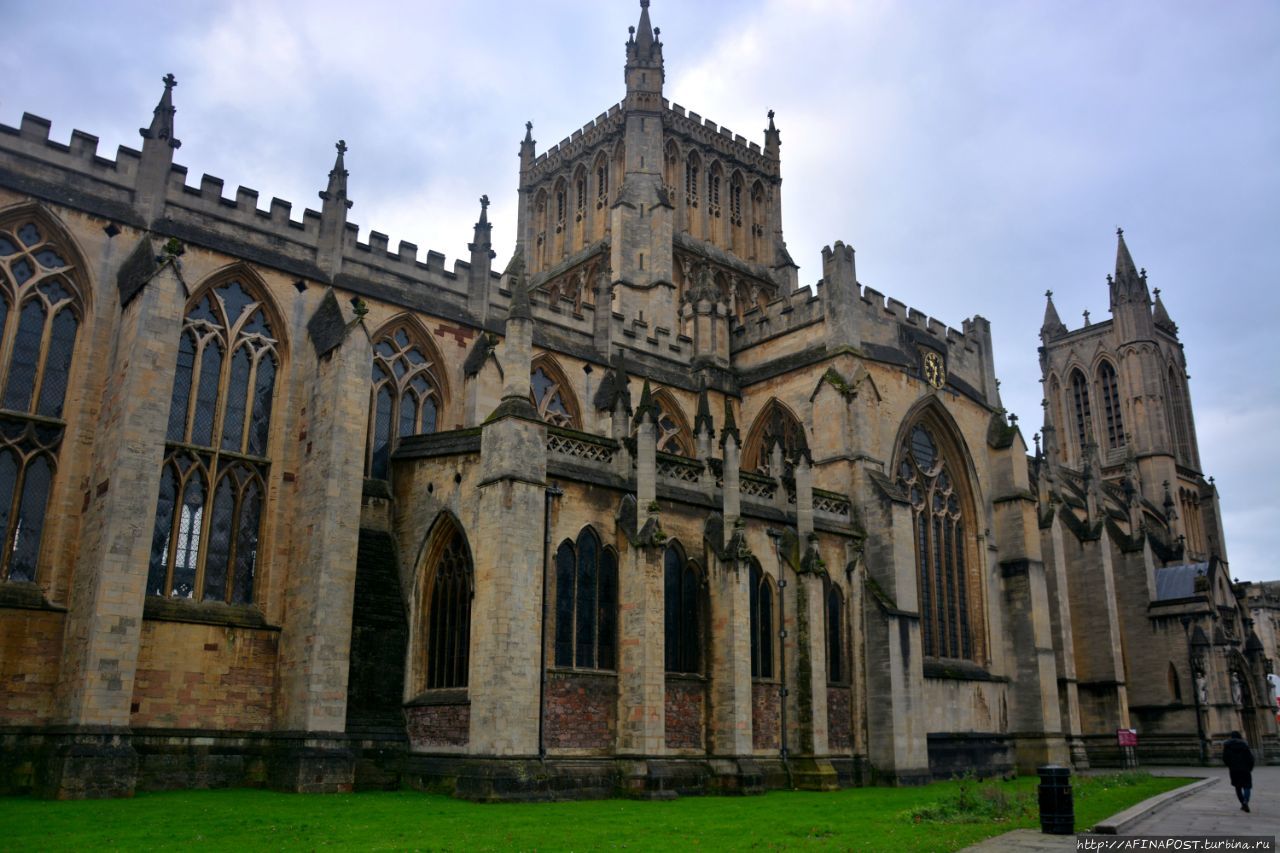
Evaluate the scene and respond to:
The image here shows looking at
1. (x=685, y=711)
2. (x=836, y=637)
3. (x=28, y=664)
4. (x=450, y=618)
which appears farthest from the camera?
(x=836, y=637)

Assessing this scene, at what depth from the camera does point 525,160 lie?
53.6 meters

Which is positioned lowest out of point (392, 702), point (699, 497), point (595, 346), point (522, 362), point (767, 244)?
point (392, 702)

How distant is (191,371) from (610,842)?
15.5 metres

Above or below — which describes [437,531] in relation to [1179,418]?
below

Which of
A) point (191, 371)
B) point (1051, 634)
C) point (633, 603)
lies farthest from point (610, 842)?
point (1051, 634)

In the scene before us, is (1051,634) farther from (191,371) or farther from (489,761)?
(191,371)

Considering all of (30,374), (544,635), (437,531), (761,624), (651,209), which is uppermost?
(651,209)

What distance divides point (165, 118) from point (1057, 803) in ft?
77.4

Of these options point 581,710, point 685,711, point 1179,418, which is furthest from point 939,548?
point 1179,418

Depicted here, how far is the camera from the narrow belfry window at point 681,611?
80.4 ft

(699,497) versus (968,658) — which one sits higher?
(699,497)

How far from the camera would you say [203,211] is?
24906 millimetres

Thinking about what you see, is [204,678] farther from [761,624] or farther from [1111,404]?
[1111,404]

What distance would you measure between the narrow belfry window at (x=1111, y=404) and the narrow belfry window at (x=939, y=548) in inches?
→ 1359
